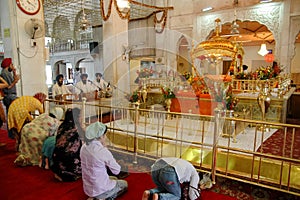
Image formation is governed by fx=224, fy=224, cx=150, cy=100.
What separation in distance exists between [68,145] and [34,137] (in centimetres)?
81

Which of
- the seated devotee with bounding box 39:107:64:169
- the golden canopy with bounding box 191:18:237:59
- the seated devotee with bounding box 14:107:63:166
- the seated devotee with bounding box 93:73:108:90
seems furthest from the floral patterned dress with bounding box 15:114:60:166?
the golden canopy with bounding box 191:18:237:59

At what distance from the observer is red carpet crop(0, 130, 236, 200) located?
2443 millimetres

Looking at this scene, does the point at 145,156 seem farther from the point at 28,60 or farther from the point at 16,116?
the point at 28,60

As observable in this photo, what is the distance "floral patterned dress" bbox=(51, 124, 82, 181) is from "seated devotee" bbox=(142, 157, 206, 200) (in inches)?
42.8

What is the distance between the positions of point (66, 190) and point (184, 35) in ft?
30.3

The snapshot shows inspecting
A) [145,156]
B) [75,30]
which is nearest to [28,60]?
[145,156]

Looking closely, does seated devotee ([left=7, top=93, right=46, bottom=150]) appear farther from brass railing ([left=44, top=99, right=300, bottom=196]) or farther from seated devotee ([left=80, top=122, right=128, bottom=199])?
seated devotee ([left=80, top=122, right=128, bottom=199])

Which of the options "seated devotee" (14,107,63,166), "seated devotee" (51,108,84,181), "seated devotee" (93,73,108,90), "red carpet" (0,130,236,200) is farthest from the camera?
"seated devotee" (93,73,108,90)

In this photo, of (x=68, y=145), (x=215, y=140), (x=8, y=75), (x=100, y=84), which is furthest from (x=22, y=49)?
(x=215, y=140)

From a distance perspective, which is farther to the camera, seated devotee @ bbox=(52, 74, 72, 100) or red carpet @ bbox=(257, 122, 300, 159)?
seated devotee @ bbox=(52, 74, 72, 100)

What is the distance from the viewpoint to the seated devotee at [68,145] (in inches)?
101

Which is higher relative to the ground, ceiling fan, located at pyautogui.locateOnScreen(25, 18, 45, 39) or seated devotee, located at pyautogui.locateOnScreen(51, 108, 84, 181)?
ceiling fan, located at pyautogui.locateOnScreen(25, 18, 45, 39)

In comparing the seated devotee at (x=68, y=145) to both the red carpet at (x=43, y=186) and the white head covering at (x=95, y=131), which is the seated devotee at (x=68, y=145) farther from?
the white head covering at (x=95, y=131)

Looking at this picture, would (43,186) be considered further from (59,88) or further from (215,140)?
(59,88)
